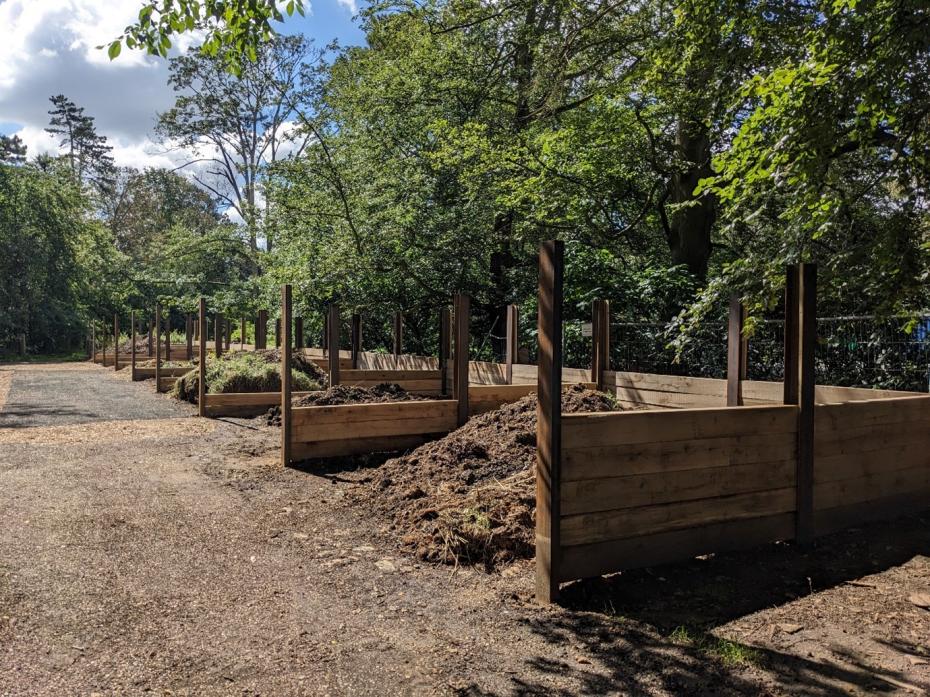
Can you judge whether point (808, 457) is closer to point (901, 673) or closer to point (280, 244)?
point (901, 673)

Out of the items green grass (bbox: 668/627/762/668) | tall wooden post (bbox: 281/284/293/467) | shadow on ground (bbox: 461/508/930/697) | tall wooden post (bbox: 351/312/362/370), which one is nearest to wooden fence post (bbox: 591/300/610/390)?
tall wooden post (bbox: 281/284/293/467)

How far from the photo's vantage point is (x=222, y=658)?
9.73ft

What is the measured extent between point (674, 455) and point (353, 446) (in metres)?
4.34

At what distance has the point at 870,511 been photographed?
16.8ft

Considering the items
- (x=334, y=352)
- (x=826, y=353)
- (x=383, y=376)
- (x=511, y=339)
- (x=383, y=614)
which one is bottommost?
(x=383, y=614)

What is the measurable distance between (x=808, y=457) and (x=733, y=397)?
101 inches

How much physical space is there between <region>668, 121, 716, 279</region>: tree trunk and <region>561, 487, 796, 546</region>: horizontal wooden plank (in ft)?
26.8

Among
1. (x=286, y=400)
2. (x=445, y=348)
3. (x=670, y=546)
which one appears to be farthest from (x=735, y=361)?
(x=445, y=348)

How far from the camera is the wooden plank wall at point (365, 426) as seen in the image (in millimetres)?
7391

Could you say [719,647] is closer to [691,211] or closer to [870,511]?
[870,511]

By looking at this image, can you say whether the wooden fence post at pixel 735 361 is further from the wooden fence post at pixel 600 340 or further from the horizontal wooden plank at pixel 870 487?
the wooden fence post at pixel 600 340

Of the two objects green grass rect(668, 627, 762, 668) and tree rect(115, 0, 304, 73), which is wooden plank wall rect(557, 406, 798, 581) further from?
tree rect(115, 0, 304, 73)

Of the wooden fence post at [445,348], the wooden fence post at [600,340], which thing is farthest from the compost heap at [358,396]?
the wooden fence post at [600,340]

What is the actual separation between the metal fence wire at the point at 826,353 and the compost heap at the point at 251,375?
19.4 ft
